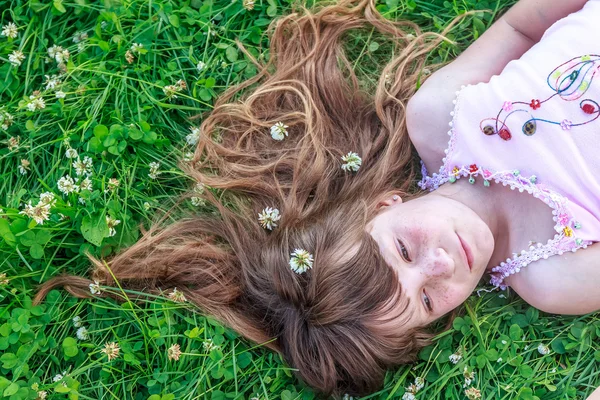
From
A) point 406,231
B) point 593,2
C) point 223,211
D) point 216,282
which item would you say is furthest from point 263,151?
point 593,2

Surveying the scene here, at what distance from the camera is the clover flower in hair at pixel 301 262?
96.7 inches

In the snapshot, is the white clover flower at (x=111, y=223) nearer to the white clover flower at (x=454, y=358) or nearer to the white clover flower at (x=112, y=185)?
Answer: the white clover flower at (x=112, y=185)

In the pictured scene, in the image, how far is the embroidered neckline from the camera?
2449 millimetres

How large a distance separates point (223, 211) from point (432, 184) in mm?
940

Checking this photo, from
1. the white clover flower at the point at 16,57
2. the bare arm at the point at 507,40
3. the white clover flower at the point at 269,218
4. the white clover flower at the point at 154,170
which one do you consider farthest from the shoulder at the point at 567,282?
the white clover flower at the point at 16,57

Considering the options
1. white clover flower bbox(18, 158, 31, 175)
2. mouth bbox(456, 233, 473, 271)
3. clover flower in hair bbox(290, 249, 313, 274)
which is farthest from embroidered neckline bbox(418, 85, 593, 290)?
white clover flower bbox(18, 158, 31, 175)

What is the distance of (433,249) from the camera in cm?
229

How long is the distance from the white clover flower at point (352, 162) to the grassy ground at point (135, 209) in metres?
0.48

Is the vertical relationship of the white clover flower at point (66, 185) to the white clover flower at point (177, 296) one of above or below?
above

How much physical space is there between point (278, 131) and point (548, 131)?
3.73 ft

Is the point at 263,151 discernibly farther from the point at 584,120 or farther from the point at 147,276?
the point at 584,120

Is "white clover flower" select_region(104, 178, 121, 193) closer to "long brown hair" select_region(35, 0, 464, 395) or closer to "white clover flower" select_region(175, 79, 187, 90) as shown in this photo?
"long brown hair" select_region(35, 0, 464, 395)

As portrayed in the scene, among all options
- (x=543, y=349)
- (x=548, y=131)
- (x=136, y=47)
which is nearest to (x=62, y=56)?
(x=136, y=47)

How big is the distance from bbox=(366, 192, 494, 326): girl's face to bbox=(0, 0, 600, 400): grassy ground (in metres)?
0.40
